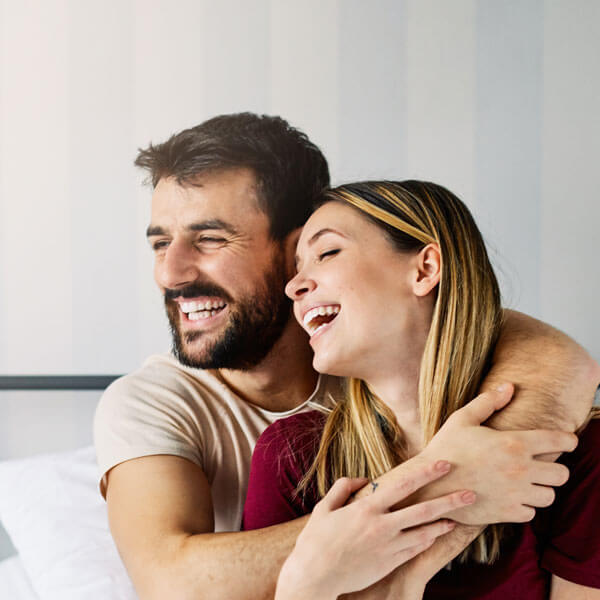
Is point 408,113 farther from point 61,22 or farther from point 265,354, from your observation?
point 61,22

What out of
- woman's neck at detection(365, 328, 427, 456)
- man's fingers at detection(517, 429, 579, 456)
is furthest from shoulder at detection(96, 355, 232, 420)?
man's fingers at detection(517, 429, 579, 456)

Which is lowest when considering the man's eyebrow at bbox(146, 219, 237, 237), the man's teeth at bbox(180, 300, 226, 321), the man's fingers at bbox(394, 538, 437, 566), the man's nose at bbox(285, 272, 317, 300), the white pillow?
the white pillow

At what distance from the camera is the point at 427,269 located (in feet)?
3.59

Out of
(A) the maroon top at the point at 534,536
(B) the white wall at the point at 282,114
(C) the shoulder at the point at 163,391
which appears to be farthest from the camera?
(B) the white wall at the point at 282,114

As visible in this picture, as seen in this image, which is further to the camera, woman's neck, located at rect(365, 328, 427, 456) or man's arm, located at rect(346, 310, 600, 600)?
woman's neck, located at rect(365, 328, 427, 456)

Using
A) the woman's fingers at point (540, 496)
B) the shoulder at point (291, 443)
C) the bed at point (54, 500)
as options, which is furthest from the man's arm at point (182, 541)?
the woman's fingers at point (540, 496)

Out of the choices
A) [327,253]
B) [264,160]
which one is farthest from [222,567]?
[264,160]

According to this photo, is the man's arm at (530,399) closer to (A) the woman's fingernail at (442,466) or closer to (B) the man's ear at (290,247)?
(A) the woman's fingernail at (442,466)

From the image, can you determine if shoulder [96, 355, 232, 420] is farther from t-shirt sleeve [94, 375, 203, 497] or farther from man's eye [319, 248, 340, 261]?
man's eye [319, 248, 340, 261]

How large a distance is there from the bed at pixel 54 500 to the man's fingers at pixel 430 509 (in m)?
0.61

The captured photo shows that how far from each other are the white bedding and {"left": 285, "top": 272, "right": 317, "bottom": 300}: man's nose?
0.84m

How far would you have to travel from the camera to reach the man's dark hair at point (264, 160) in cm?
133

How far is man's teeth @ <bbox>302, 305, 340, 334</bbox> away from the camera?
111cm

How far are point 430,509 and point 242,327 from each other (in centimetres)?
55
